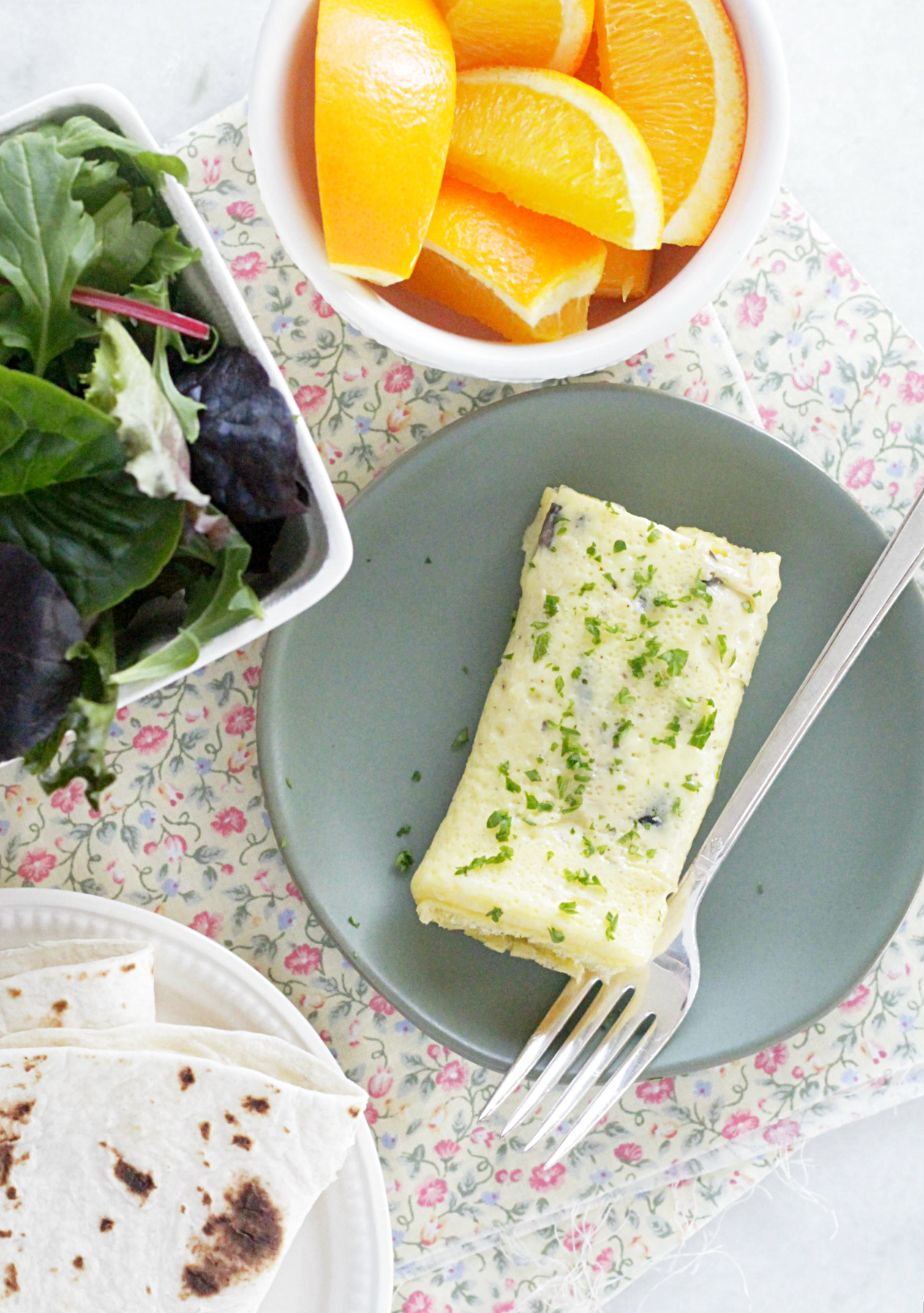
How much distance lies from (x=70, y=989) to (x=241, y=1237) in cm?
38

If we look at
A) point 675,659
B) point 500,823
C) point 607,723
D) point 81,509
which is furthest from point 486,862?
point 81,509

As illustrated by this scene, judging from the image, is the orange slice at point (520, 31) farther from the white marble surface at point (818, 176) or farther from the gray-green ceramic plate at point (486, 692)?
the white marble surface at point (818, 176)

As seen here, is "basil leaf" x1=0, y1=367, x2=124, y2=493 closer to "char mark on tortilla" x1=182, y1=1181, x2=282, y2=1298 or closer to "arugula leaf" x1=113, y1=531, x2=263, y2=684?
"arugula leaf" x1=113, y1=531, x2=263, y2=684

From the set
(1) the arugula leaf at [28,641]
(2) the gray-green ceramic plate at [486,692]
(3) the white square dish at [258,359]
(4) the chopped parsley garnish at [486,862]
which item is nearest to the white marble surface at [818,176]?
(2) the gray-green ceramic plate at [486,692]

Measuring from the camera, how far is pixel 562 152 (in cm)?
121

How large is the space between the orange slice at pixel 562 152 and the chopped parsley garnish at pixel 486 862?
2.47 feet

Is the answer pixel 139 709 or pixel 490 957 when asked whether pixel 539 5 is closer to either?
pixel 139 709

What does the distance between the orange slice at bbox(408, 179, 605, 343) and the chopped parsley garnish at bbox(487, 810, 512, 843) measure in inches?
23.5

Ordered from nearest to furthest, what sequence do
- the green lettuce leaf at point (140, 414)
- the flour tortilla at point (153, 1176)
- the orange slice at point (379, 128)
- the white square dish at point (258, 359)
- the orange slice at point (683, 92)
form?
the green lettuce leaf at point (140, 414)
the white square dish at point (258, 359)
the orange slice at point (379, 128)
the orange slice at point (683, 92)
the flour tortilla at point (153, 1176)

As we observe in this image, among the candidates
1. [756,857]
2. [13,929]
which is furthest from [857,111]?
[13,929]

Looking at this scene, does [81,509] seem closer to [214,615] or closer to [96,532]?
[96,532]

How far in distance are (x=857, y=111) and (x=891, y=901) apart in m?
1.19

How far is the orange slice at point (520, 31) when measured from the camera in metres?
1.23

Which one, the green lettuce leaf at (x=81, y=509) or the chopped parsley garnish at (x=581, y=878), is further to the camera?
the chopped parsley garnish at (x=581, y=878)
